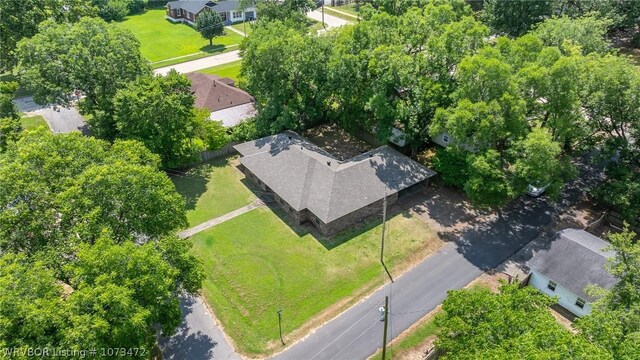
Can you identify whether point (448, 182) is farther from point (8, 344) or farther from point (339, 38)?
point (8, 344)

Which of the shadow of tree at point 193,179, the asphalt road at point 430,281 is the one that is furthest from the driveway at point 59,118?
the asphalt road at point 430,281

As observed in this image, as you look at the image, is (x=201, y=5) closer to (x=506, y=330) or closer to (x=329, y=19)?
(x=329, y=19)

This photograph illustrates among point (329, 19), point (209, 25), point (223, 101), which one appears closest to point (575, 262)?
point (223, 101)

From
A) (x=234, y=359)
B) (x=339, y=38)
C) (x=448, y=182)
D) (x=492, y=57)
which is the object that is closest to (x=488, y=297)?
(x=234, y=359)

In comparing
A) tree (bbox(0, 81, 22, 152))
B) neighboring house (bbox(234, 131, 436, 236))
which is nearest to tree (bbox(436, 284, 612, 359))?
neighboring house (bbox(234, 131, 436, 236))

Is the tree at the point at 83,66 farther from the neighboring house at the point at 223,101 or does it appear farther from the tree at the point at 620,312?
the tree at the point at 620,312
